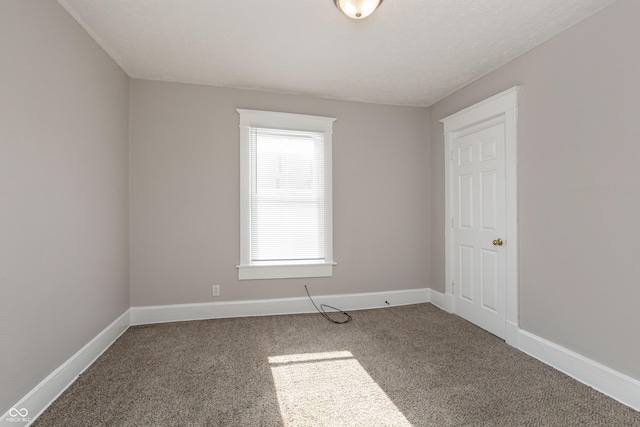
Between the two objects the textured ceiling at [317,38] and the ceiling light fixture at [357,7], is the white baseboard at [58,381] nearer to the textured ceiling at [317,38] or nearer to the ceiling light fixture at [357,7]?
the textured ceiling at [317,38]

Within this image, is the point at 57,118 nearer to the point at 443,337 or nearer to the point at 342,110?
the point at 342,110

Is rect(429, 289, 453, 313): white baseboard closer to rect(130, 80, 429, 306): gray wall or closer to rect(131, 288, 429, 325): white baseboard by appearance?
rect(131, 288, 429, 325): white baseboard

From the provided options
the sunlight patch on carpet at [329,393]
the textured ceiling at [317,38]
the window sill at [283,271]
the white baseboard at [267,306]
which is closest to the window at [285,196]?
the window sill at [283,271]

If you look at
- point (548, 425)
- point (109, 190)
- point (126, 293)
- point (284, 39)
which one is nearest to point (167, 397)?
point (126, 293)

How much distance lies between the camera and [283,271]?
3721mm

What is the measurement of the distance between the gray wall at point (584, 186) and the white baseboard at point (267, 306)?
5.05 ft

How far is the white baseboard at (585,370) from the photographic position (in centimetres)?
199

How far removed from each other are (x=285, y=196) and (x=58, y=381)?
2.52m

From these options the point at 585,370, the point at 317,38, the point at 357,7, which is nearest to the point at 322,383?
the point at 585,370

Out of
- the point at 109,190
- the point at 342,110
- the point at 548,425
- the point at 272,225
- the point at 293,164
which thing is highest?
the point at 342,110

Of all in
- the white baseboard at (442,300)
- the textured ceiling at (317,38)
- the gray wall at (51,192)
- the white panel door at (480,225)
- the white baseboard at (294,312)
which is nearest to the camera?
the gray wall at (51,192)

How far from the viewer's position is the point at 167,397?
6.72 ft

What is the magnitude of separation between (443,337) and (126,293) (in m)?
3.32

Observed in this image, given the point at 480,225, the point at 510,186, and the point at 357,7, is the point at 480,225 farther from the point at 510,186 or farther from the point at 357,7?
the point at 357,7
